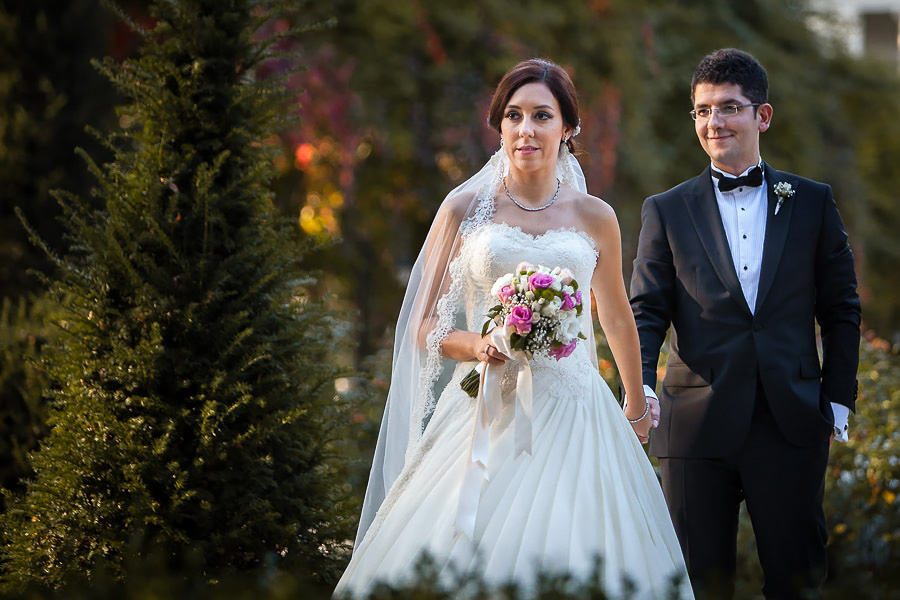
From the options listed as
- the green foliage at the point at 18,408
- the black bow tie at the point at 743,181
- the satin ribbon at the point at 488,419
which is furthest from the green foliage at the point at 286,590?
the green foliage at the point at 18,408

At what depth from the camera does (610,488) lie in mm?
3459

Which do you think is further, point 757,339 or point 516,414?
point 757,339

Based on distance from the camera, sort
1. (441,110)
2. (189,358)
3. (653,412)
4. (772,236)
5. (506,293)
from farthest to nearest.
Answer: (441,110)
(653,412)
(772,236)
(189,358)
(506,293)

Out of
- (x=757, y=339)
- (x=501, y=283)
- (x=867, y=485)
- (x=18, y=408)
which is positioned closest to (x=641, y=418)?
(x=757, y=339)

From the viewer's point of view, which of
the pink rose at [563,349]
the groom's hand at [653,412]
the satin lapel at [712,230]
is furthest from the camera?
the groom's hand at [653,412]

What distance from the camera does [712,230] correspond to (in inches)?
154

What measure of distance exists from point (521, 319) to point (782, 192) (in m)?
1.30

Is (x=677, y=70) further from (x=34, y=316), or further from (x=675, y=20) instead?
(x=34, y=316)

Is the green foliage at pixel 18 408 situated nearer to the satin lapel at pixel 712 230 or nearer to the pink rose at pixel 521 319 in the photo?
the pink rose at pixel 521 319

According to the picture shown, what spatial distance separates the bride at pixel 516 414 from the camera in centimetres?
327

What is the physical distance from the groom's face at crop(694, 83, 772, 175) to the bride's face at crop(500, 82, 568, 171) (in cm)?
57

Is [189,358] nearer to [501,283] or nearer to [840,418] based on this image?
[501,283]

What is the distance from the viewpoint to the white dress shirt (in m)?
3.81

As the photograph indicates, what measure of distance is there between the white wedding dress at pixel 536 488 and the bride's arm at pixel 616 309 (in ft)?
0.38
